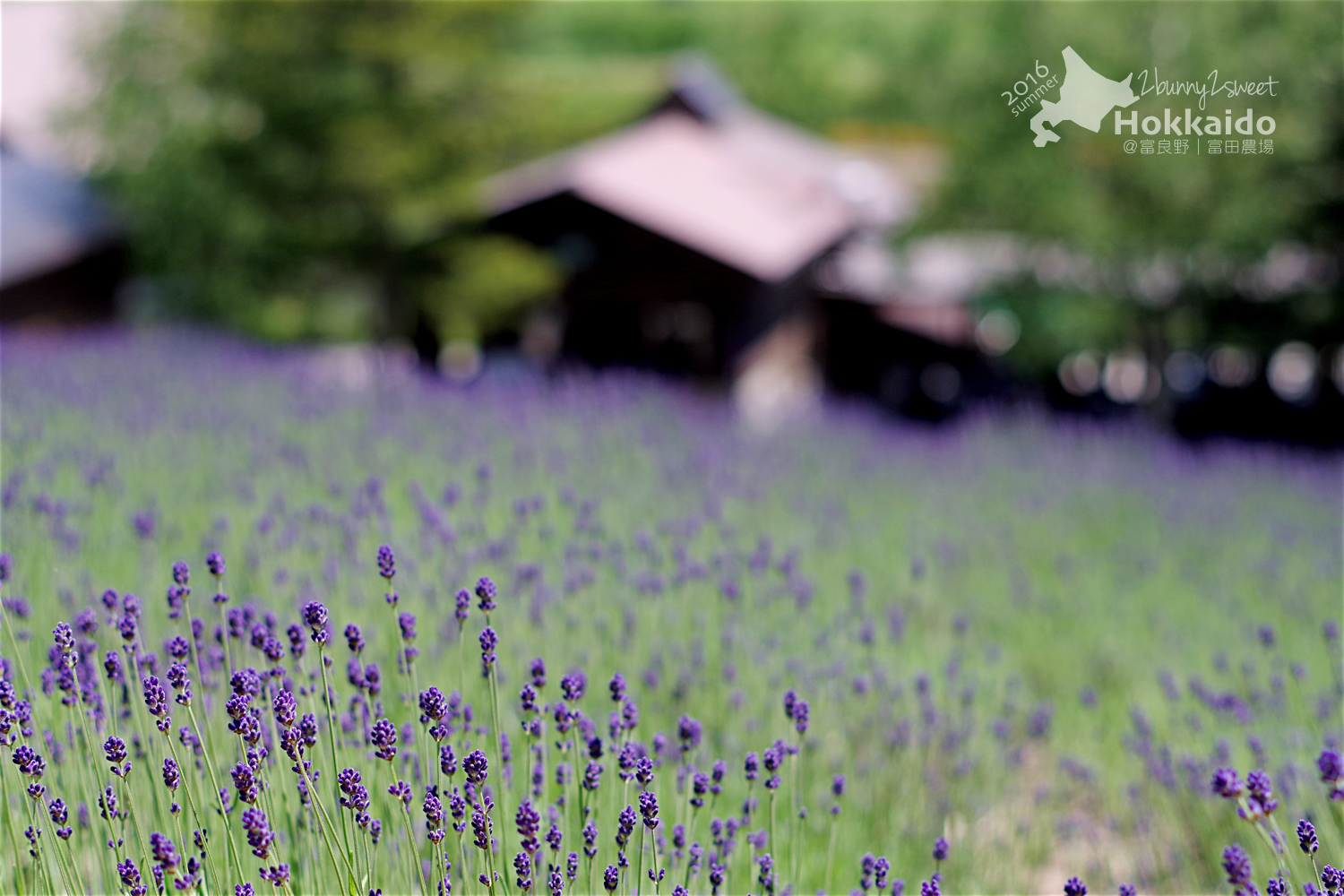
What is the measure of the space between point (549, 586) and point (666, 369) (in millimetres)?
11746

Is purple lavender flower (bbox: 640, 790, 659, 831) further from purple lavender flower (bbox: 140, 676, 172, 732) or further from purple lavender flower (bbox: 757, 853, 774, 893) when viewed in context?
purple lavender flower (bbox: 140, 676, 172, 732)

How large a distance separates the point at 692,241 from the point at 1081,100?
187 inches

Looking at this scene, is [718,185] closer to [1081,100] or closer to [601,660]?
[1081,100]

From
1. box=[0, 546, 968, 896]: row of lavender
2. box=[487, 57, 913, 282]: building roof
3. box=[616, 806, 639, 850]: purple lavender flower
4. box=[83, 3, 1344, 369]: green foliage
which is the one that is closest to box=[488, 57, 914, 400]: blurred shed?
box=[487, 57, 913, 282]: building roof

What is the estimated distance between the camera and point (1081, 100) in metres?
10.9

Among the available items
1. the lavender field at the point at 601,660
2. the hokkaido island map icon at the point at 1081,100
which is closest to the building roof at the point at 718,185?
the hokkaido island map icon at the point at 1081,100

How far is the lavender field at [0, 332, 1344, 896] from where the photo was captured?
165 centimetres

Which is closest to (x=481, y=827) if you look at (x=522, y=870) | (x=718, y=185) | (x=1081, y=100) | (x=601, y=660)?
(x=522, y=870)

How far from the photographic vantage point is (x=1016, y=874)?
2.56 metres

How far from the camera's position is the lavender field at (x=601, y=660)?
5.43ft

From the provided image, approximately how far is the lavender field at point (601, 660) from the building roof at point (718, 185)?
24.8 feet

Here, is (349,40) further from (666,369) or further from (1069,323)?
(1069,323)

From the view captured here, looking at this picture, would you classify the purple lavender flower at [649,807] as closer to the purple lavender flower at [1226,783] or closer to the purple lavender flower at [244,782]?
the purple lavender flower at [244,782]

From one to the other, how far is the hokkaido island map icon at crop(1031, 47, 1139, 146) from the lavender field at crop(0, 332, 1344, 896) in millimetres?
6180
